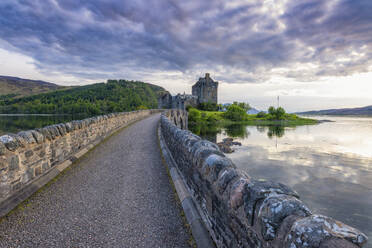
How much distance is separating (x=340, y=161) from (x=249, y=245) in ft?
78.3

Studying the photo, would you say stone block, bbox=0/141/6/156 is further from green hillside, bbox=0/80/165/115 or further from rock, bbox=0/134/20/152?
green hillside, bbox=0/80/165/115

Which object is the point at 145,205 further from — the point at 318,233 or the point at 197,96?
the point at 197,96

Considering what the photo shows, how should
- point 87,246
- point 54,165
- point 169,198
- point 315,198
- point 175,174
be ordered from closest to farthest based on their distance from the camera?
point 87,246, point 169,198, point 175,174, point 54,165, point 315,198

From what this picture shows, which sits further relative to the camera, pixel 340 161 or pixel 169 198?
pixel 340 161

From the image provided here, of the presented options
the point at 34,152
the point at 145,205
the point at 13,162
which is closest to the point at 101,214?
the point at 145,205

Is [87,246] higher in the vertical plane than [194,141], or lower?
lower

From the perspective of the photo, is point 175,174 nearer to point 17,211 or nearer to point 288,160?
point 17,211

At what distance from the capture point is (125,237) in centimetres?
304

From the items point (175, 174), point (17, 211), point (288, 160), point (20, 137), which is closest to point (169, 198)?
point (175, 174)

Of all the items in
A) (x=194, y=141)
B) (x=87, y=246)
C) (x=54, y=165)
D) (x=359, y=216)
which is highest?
(x=194, y=141)

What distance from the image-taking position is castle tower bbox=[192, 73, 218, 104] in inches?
2948

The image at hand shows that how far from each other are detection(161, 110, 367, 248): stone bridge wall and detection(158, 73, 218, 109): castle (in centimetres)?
6460

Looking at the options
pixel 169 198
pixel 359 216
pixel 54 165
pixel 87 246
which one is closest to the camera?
pixel 87 246

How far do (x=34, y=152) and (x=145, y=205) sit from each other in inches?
126
